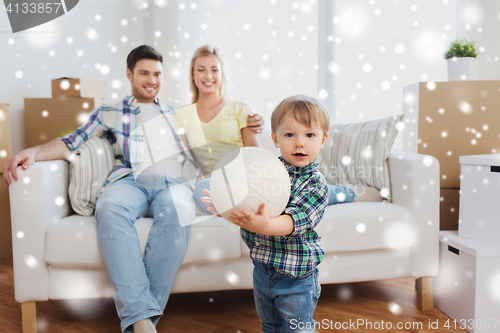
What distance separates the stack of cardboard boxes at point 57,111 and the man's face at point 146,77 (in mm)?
799

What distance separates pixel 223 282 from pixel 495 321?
0.93 meters

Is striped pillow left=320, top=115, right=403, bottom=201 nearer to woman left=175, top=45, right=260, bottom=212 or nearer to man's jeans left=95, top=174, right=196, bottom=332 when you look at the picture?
woman left=175, top=45, right=260, bottom=212

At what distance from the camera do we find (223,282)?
1.37 m

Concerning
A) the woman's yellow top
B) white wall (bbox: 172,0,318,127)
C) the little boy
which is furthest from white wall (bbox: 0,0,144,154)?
the little boy

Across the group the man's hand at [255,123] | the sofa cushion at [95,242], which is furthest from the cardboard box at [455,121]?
the sofa cushion at [95,242]

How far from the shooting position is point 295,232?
79cm

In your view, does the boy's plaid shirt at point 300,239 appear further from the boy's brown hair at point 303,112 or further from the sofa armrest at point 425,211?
the sofa armrest at point 425,211

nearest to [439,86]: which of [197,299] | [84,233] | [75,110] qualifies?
[197,299]

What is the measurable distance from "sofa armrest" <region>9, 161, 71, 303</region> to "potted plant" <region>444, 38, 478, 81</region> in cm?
198

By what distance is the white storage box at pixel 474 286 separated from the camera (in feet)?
4.19

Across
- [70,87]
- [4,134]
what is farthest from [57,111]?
[4,134]

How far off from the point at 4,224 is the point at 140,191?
116 centimetres

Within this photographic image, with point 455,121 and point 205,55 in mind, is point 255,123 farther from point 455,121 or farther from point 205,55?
point 455,121

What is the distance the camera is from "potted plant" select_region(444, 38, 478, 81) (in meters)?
1.98
